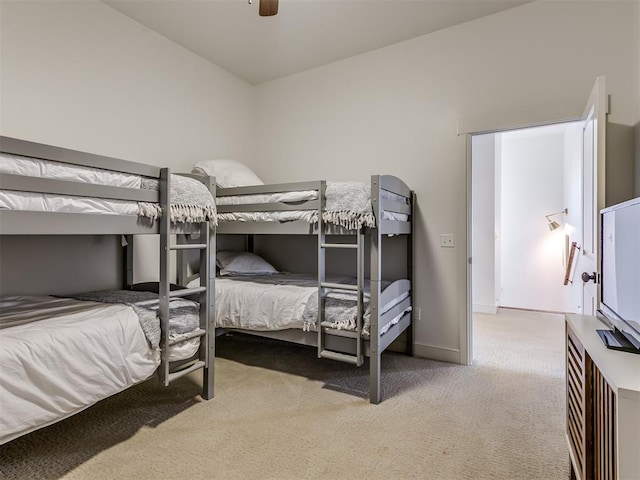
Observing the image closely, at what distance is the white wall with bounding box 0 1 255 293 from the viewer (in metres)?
2.22

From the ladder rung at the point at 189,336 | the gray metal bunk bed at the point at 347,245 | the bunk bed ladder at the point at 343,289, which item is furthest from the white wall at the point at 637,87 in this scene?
the ladder rung at the point at 189,336

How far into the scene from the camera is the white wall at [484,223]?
470cm

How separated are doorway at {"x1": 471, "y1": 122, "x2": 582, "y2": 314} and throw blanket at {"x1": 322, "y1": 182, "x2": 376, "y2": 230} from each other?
3.01 m

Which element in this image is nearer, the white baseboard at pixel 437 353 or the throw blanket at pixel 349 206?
the throw blanket at pixel 349 206

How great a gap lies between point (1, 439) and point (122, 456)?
1.81 ft

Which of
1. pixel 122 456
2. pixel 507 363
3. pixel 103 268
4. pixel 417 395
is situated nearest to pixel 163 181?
pixel 103 268

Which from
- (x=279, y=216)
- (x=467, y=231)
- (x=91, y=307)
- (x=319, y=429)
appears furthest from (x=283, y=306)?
(x=467, y=231)

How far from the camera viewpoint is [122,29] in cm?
276

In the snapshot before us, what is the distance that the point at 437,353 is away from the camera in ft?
10.1

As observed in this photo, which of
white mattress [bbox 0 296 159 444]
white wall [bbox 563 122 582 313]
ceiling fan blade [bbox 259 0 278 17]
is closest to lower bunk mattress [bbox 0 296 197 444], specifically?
white mattress [bbox 0 296 159 444]

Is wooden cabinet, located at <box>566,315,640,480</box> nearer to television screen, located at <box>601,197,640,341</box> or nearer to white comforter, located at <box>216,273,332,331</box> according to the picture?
television screen, located at <box>601,197,640,341</box>

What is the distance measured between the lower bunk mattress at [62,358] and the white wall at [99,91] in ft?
2.85

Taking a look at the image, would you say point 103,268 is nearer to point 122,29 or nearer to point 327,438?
point 122,29

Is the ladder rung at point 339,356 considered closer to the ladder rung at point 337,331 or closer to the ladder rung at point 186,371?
the ladder rung at point 337,331
